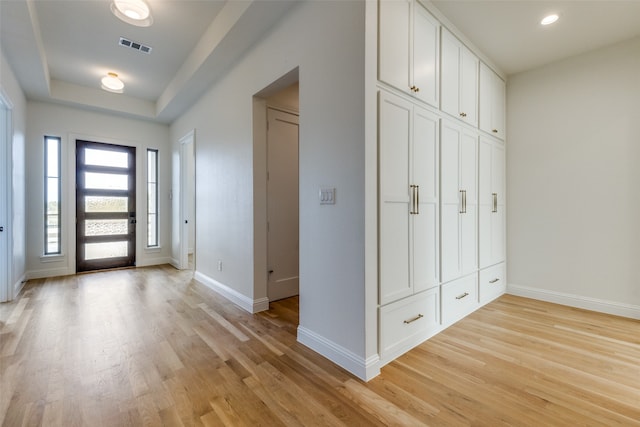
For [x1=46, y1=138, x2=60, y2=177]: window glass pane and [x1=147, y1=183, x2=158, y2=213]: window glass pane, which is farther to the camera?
[x1=147, y1=183, x2=158, y2=213]: window glass pane

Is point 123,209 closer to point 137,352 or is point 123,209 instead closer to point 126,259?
point 126,259

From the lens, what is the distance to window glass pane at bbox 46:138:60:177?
15.0ft

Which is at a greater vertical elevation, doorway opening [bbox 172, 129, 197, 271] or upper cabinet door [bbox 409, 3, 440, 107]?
upper cabinet door [bbox 409, 3, 440, 107]

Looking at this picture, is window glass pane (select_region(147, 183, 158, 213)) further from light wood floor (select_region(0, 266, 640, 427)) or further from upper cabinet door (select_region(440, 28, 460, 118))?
upper cabinet door (select_region(440, 28, 460, 118))

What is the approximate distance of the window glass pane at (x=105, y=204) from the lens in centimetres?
488

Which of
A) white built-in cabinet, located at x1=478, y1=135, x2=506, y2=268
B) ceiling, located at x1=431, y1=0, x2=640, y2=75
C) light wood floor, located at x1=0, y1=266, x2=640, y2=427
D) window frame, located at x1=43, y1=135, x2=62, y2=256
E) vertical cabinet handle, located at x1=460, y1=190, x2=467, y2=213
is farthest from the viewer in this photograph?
window frame, located at x1=43, y1=135, x2=62, y2=256

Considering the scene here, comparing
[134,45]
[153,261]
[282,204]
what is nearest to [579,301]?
[282,204]

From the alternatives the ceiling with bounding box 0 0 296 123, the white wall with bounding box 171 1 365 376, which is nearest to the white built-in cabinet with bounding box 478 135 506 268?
the white wall with bounding box 171 1 365 376

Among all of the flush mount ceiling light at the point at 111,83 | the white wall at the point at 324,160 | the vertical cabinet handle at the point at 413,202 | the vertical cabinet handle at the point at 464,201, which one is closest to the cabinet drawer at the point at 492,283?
the vertical cabinet handle at the point at 464,201

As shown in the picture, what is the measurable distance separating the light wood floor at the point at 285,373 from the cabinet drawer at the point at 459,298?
0.31 ft

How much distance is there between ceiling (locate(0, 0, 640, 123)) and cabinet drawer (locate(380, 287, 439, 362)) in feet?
8.16

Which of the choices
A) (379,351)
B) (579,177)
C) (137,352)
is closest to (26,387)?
(137,352)

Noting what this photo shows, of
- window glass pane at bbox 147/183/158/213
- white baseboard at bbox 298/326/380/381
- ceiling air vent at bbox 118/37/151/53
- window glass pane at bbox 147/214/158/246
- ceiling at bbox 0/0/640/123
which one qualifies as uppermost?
ceiling air vent at bbox 118/37/151/53

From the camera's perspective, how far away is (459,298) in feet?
8.84
